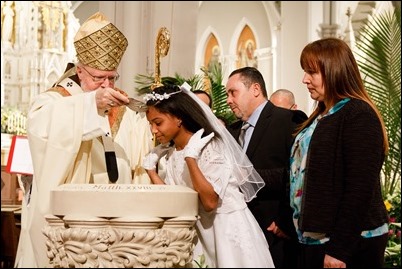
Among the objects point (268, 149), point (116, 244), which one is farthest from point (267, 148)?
point (116, 244)

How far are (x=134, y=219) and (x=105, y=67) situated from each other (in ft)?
4.64

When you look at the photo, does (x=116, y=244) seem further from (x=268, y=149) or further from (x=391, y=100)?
(x=391, y=100)

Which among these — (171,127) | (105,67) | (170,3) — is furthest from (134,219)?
(170,3)

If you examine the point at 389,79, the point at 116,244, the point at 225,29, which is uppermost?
the point at 225,29

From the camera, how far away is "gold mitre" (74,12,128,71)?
4.20 meters

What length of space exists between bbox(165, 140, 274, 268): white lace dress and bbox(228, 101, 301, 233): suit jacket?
801 mm

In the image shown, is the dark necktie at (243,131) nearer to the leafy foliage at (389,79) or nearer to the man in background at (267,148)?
the man in background at (267,148)

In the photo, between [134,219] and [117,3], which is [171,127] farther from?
[117,3]

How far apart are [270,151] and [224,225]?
120cm

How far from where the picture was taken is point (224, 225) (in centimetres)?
364

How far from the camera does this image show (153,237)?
9.70ft

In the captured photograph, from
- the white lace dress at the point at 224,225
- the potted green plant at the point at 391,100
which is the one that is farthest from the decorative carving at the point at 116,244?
the potted green plant at the point at 391,100

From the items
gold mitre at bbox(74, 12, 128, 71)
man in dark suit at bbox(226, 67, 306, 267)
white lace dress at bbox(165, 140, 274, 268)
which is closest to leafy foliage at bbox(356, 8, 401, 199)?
man in dark suit at bbox(226, 67, 306, 267)

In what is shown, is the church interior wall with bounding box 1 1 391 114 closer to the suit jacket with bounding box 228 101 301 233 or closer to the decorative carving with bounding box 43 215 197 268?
the suit jacket with bounding box 228 101 301 233
